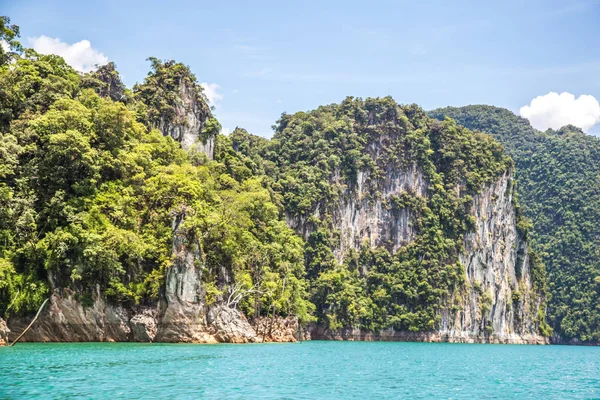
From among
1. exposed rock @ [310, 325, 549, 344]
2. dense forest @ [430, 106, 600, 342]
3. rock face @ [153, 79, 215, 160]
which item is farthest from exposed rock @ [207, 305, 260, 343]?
dense forest @ [430, 106, 600, 342]

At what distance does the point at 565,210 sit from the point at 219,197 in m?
84.8

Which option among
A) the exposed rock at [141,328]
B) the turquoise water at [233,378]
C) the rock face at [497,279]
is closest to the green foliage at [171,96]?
the exposed rock at [141,328]

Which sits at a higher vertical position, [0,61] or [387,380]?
[0,61]

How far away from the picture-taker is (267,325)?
1832 inches

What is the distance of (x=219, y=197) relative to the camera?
149ft

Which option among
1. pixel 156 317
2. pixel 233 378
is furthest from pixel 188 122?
pixel 233 378

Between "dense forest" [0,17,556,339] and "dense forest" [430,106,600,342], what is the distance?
676 cm

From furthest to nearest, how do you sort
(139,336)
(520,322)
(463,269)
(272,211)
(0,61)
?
(520,322) → (463,269) → (272,211) → (0,61) → (139,336)

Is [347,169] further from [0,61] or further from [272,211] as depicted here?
[0,61]

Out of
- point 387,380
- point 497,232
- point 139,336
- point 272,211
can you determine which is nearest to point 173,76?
point 272,211

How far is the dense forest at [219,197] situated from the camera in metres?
33.5

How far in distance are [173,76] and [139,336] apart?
3164cm

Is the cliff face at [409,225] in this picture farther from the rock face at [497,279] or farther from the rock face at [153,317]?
the rock face at [153,317]

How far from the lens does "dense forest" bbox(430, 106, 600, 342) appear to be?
95.9 meters
